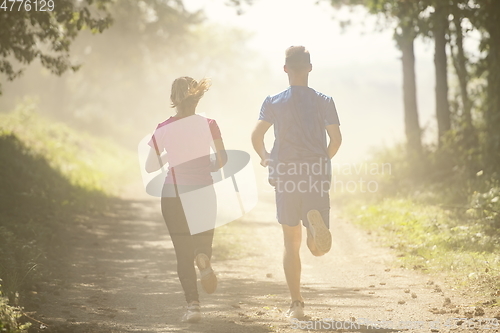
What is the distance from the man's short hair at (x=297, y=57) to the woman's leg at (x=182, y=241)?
1673 mm

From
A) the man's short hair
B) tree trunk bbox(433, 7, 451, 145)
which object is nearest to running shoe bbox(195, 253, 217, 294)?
the man's short hair

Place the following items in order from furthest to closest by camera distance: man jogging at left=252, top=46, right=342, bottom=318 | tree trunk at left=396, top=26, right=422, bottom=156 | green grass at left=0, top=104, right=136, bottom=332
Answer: tree trunk at left=396, top=26, right=422, bottom=156 → green grass at left=0, top=104, right=136, bottom=332 → man jogging at left=252, top=46, right=342, bottom=318

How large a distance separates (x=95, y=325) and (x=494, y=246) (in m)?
5.50

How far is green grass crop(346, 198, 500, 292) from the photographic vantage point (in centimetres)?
709

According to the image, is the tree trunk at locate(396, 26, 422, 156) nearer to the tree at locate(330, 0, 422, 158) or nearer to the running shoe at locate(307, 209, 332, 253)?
the tree at locate(330, 0, 422, 158)

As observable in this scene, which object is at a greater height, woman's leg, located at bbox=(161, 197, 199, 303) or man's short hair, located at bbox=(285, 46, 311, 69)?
man's short hair, located at bbox=(285, 46, 311, 69)

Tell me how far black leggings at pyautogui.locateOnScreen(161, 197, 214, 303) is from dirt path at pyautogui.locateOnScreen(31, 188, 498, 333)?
38cm

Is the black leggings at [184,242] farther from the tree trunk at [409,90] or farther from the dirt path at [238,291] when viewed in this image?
the tree trunk at [409,90]

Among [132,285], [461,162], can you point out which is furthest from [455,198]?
[132,285]

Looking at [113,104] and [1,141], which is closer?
[1,141]

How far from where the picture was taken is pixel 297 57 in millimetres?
5391

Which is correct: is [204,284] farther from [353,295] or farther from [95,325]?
[353,295]

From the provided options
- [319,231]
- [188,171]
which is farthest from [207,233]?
[319,231]

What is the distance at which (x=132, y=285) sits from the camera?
24.7 ft
